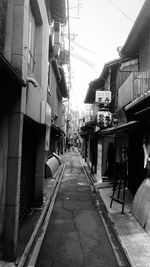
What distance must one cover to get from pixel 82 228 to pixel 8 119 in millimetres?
5207

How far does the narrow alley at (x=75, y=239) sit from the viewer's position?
5732 millimetres

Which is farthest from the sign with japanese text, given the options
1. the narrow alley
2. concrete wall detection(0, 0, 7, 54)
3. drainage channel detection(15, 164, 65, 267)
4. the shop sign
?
concrete wall detection(0, 0, 7, 54)

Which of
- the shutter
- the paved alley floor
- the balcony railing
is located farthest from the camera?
the balcony railing

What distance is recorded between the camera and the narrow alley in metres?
5.73

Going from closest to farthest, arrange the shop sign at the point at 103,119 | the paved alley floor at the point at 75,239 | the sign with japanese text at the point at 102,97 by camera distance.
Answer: the paved alley floor at the point at 75,239 < the shop sign at the point at 103,119 < the sign with japanese text at the point at 102,97

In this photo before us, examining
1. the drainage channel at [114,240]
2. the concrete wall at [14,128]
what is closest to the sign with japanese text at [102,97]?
the drainage channel at [114,240]

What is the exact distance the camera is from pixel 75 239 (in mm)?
7062

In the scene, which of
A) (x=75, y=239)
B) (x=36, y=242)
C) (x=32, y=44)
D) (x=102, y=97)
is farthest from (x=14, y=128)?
(x=102, y=97)

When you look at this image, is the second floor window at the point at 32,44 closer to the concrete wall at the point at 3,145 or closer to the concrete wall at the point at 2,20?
the concrete wall at the point at 2,20

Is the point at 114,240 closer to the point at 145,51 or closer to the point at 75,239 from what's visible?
the point at 75,239

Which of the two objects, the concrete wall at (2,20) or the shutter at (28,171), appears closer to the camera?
the concrete wall at (2,20)

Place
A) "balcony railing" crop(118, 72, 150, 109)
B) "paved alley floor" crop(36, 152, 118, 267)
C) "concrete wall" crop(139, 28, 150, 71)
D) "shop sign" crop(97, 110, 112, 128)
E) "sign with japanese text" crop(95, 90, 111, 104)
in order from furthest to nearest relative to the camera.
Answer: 1. "sign with japanese text" crop(95, 90, 111, 104)
2. "shop sign" crop(97, 110, 112, 128)
3. "concrete wall" crop(139, 28, 150, 71)
4. "balcony railing" crop(118, 72, 150, 109)
5. "paved alley floor" crop(36, 152, 118, 267)

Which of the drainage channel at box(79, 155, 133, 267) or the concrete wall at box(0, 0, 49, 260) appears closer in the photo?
the concrete wall at box(0, 0, 49, 260)

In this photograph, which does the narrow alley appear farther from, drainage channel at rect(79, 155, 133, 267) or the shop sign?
the shop sign
